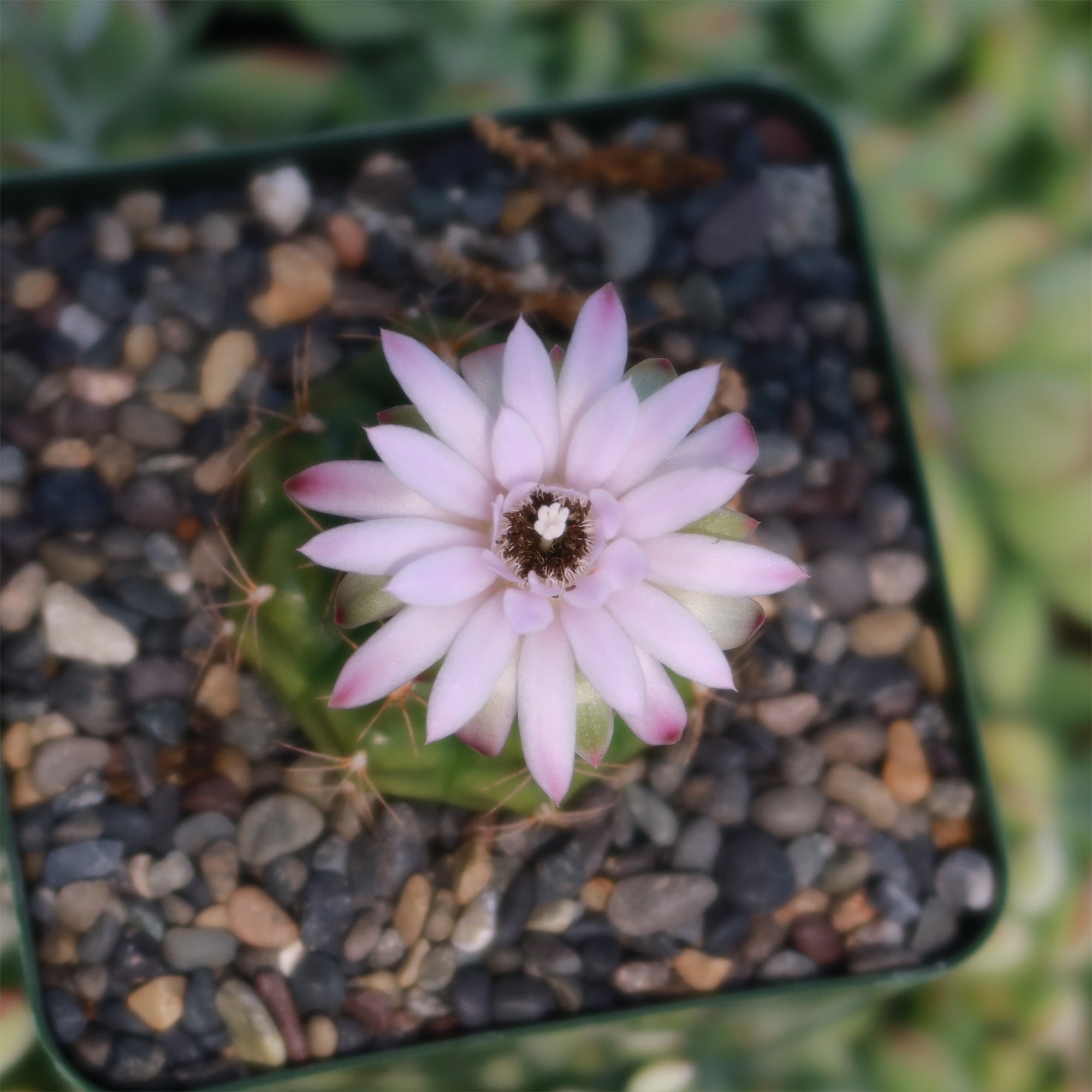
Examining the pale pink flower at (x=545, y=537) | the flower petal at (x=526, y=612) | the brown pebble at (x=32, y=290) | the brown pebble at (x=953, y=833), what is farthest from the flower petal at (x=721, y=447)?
the brown pebble at (x=32, y=290)

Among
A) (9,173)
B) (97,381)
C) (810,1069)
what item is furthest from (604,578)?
(810,1069)

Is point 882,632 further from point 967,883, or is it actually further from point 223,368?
point 223,368

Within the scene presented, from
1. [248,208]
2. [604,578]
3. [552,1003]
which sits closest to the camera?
[604,578]

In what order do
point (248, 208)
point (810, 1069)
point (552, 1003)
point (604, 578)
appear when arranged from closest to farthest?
point (604, 578) → point (552, 1003) → point (248, 208) → point (810, 1069)

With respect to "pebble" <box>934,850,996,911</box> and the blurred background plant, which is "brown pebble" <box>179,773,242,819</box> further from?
"pebble" <box>934,850,996,911</box>

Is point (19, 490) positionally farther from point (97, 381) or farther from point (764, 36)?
point (764, 36)

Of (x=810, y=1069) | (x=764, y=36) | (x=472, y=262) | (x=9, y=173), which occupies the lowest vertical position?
(x=810, y=1069)

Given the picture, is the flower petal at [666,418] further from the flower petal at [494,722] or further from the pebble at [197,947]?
the pebble at [197,947]

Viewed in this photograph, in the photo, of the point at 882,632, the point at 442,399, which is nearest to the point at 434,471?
the point at 442,399
